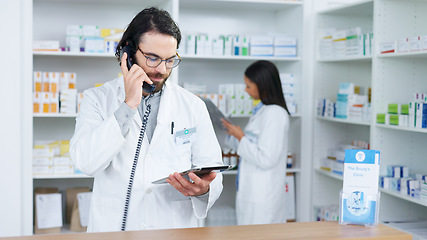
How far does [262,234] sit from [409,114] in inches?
73.8

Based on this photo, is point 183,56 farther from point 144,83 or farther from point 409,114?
point 144,83

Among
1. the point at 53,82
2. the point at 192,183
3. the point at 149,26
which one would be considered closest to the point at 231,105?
the point at 53,82

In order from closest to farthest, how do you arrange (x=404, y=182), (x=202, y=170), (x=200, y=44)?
(x=202, y=170)
(x=404, y=182)
(x=200, y=44)

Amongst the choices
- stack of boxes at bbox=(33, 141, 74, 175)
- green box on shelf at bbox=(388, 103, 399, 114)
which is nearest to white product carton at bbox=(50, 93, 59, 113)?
stack of boxes at bbox=(33, 141, 74, 175)

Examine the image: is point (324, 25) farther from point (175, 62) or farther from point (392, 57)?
point (175, 62)

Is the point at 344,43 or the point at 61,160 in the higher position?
the point at 344,43

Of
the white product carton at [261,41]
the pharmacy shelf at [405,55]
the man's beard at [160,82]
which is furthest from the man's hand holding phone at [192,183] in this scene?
the white product carton at [261,41]

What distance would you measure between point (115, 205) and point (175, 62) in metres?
0.69

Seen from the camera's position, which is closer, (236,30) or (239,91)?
(239,91)

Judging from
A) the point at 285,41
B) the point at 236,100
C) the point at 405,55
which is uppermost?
the point at 285,41

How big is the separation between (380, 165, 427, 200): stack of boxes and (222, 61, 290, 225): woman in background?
2.55 feet

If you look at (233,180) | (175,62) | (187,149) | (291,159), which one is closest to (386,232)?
(187,149)

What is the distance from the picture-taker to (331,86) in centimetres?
437

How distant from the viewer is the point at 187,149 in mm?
2271
